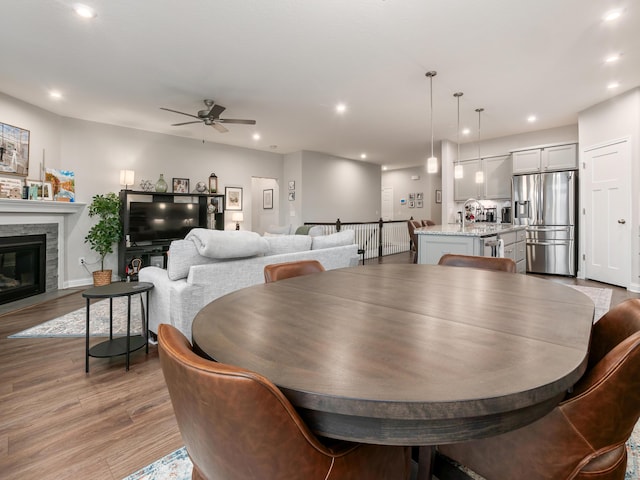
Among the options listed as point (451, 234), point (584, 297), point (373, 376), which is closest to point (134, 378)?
point (373, 376)

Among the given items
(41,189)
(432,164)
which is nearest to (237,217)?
(41,189)

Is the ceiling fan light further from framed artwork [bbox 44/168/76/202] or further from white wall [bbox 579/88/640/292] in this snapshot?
framed artwork [bbox 44/168/76/202]

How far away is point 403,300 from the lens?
1.18m

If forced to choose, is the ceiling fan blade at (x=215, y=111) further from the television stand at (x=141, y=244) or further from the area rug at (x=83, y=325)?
the area rug at (x=83, y=325)

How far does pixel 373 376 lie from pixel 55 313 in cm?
453

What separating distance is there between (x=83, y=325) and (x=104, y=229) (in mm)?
2540

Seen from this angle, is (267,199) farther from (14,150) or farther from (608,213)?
(608,213)

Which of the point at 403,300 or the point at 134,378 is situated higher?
the point at 403,300

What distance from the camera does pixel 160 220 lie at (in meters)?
5.93

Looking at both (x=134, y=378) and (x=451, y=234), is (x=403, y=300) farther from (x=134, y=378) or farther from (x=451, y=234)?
(x=451, y=234)

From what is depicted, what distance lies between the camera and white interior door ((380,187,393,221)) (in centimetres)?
1159

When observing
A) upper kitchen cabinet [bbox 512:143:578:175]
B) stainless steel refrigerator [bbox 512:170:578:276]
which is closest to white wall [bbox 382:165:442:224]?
upper kitchen cabinet [bbox 512:143:578:175]

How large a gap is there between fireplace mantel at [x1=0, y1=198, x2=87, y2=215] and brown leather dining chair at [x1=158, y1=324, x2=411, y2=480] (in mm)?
4922

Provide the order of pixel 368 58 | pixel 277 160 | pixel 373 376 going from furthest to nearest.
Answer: pixel 277 160 < pixel 368 58 < pixel 373 376
